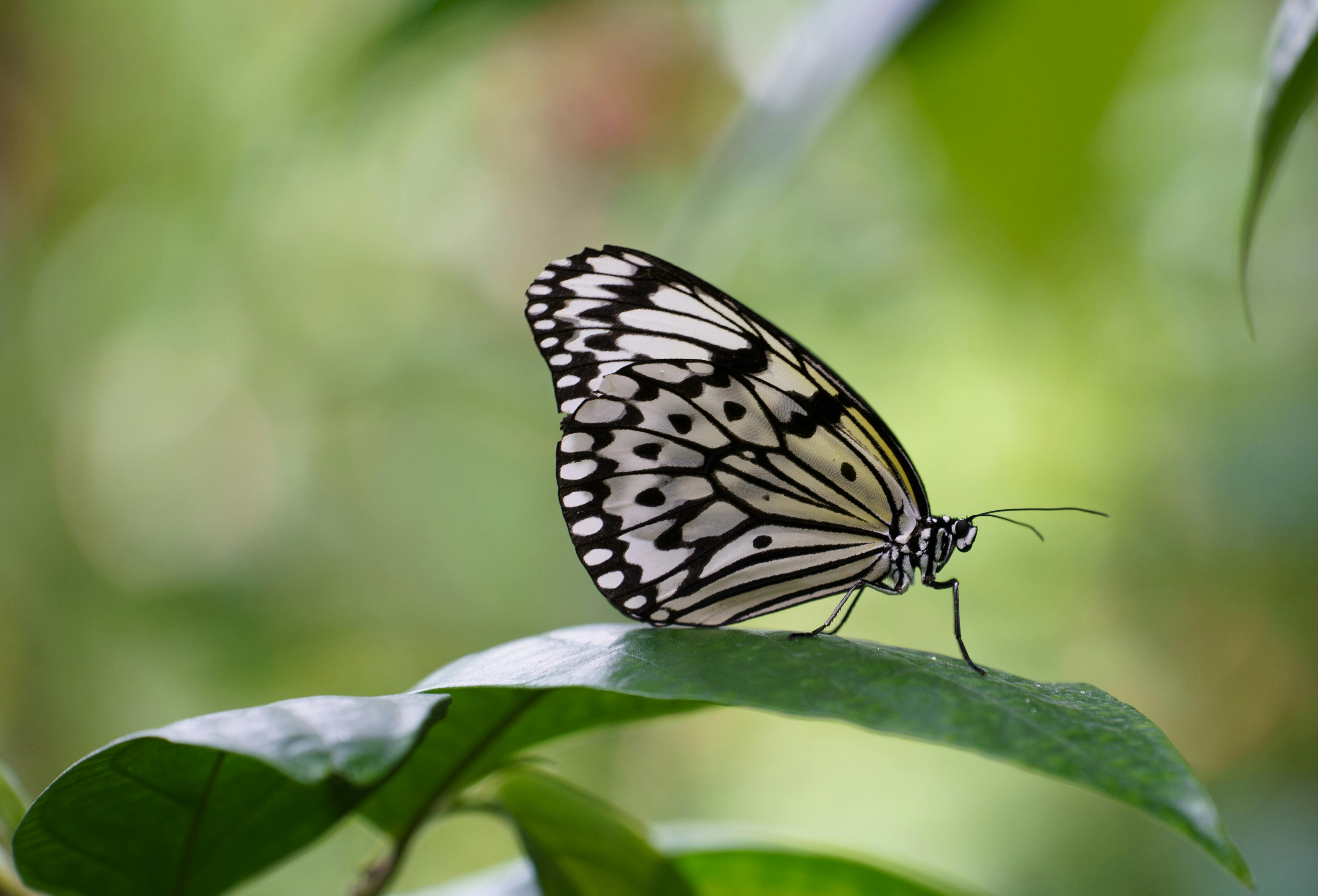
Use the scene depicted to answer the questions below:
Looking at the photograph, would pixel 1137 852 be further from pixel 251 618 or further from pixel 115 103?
pixel 115 103

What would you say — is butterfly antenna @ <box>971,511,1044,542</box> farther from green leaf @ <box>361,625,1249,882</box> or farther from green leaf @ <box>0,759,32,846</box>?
green leaf @ <box>0,759,32,846</box>

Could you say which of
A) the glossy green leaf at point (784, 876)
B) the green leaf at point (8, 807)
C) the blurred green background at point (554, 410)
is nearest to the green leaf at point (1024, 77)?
the glossy green leaf at point (784, 876)

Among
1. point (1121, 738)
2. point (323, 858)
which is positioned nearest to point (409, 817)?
point (1121, 738)

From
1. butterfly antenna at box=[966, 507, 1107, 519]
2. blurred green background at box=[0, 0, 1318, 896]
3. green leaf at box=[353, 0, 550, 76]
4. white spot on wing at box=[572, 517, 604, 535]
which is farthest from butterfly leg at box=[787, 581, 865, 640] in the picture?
blurred green background at box=[0, 0, 1318, 896]

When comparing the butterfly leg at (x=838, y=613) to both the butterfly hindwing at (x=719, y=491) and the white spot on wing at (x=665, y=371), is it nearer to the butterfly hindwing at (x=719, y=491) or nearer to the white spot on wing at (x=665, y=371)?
the butterfly hindwing at (x=719, y=491)

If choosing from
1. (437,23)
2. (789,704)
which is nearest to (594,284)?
(437,23)

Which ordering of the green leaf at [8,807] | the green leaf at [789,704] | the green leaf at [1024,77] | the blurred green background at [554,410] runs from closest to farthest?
the green leaf at [789,704], the green leaf at [8,807], the green leaf at [1024,77], the blurred green background at [554,410]
